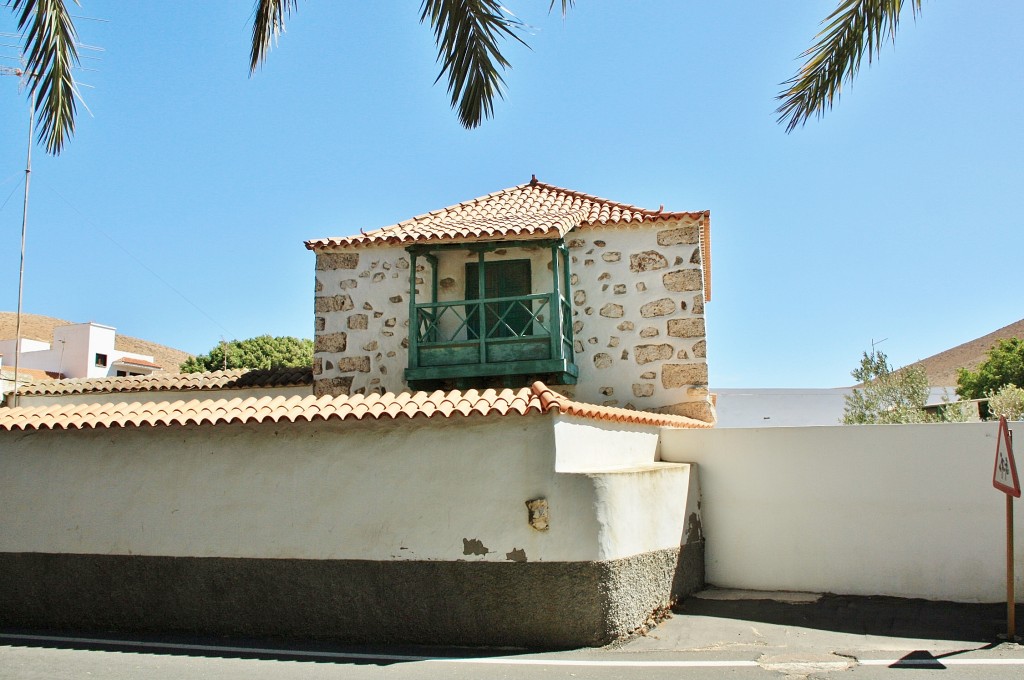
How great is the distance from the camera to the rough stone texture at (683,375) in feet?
39.5

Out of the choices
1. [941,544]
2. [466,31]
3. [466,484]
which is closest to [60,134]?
[466,31]

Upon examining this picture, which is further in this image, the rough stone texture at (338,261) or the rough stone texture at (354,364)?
the rough stone texture at (338,261)

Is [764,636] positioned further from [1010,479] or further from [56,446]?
[56,446]

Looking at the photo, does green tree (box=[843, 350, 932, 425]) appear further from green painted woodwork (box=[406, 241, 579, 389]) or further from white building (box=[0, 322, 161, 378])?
white building (box=[0, 322, 161, 378])

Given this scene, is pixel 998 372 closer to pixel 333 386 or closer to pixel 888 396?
pixel 888 396

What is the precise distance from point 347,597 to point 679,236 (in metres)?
7.87

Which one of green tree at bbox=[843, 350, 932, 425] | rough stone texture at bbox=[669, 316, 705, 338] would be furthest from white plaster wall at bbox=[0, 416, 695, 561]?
green tree at bbox=[843, 350, 932, 425]

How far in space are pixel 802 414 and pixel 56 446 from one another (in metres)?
25.9

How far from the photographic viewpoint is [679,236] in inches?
493

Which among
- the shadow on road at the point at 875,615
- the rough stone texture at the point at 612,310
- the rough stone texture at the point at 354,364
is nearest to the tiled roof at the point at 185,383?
the rough stone texture at the point at 354,364

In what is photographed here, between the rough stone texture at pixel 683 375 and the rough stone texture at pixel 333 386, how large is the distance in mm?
5244

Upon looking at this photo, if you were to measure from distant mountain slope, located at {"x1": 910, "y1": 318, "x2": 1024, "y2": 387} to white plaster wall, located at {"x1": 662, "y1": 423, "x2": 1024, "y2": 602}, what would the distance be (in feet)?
162

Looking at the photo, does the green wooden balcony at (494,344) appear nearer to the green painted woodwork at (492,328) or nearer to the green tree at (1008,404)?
the green painted woodwork at (492,328)

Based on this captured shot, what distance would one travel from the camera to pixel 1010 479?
7.28m
